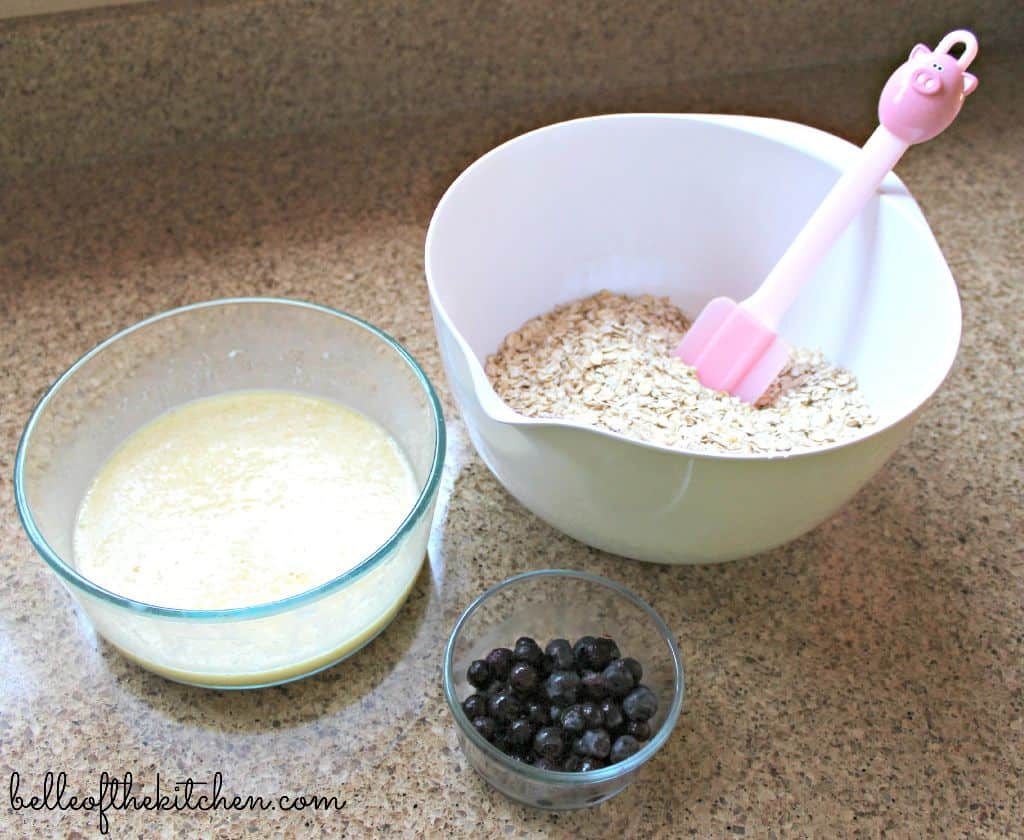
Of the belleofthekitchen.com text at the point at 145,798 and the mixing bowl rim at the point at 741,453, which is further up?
the mixing bowl rim at the point at 741,453

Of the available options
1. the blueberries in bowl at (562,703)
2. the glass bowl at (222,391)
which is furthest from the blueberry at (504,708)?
the glass bowl at (222,391)

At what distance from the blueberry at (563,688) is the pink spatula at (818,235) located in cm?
31

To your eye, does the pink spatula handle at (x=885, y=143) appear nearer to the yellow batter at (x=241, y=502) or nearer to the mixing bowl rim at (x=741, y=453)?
the mixing bowl rim at (x=741, y=453)

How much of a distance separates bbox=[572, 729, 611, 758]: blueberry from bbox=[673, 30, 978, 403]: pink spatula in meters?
0.34

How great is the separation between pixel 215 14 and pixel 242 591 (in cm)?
68

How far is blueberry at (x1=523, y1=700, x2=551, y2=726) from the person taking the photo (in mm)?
709

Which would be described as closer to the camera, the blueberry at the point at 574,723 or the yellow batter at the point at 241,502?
the blueberry at the point at 574,723

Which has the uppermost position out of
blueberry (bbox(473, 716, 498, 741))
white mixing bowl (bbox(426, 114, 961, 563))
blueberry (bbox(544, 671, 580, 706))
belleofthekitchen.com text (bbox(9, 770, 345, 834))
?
white mixing bowl (bbox(426, 114, 961, 563))

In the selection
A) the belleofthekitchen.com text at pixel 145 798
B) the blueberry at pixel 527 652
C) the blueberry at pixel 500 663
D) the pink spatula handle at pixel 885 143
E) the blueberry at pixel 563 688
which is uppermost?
the pink spatula handle at pixel 885 143

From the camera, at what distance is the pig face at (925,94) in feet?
2.67

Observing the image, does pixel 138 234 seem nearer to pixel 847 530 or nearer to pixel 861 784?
pixel 847 530

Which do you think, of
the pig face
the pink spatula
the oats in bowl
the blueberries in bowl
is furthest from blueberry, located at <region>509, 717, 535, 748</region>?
the pig face

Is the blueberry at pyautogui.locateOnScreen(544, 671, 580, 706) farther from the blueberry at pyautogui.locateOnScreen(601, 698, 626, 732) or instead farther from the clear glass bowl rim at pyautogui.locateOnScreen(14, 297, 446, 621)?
the clear glass bowl rim at pyautogui.locateOnScreen(14, 297, 446, 621)

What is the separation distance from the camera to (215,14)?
3.74 ft
